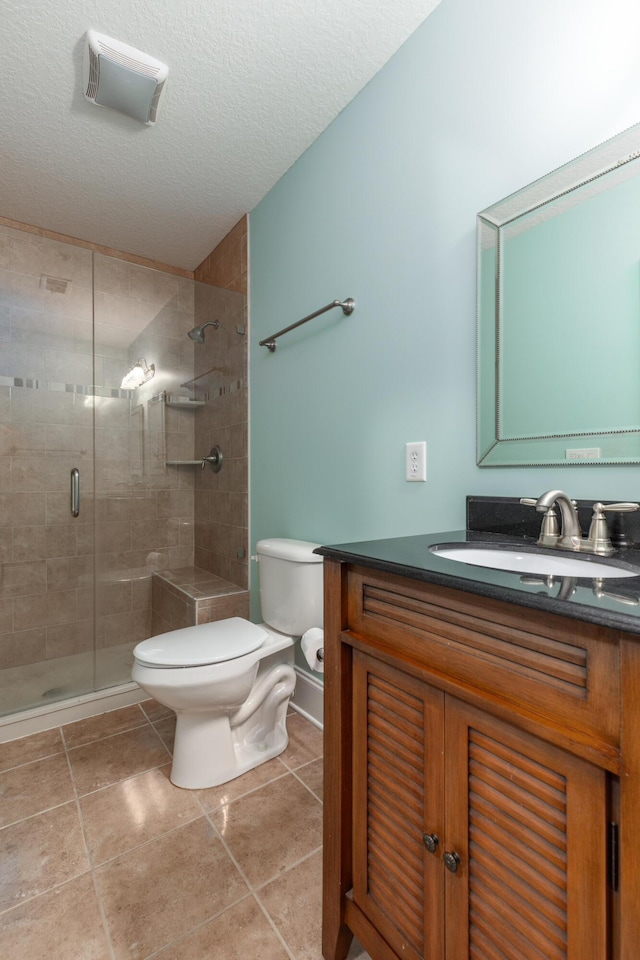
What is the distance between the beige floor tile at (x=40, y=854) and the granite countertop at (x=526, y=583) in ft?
3.81

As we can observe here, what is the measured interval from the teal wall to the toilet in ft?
0.73

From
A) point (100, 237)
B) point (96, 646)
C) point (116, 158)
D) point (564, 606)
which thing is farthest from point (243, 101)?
point (96, 646)

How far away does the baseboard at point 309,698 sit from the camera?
1.87 meters

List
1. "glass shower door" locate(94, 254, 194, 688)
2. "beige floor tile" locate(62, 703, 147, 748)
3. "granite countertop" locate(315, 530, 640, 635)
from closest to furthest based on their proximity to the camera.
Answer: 1. "granite countertop" locate(315, 530, 640, 635)
2. "beige floor tile" locate(62, 703, 147, 748)
3. "glass shower door" locate(94, 254, 194, 688)

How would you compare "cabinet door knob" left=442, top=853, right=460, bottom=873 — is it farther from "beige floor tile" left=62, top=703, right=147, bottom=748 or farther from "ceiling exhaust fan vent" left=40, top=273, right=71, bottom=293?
"ceiling exhaust fan vent" left=40, top=273, right=71, bottom=293

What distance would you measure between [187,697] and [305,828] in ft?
1.69

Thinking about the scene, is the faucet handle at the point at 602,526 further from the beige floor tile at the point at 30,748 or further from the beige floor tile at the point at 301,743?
the beige floor tile at the point at 30,748

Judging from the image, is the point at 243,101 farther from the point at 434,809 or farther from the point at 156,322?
the point at 434,809

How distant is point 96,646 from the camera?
2.23m

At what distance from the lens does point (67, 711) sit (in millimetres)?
1986

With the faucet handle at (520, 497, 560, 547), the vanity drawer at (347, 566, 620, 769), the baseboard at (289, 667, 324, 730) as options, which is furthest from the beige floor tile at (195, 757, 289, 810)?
the faucet handle at (520, 497, 560, 547)

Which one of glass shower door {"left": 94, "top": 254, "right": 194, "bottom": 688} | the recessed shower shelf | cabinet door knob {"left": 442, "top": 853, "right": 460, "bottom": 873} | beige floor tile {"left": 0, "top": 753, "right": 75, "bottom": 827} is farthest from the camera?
the recessed shower shelf

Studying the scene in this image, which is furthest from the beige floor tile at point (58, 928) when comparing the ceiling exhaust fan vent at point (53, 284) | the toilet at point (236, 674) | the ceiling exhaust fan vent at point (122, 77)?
the ceiling exhaust fan vent at point (122, 77)

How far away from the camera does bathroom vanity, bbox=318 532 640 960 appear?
509 millimetres
